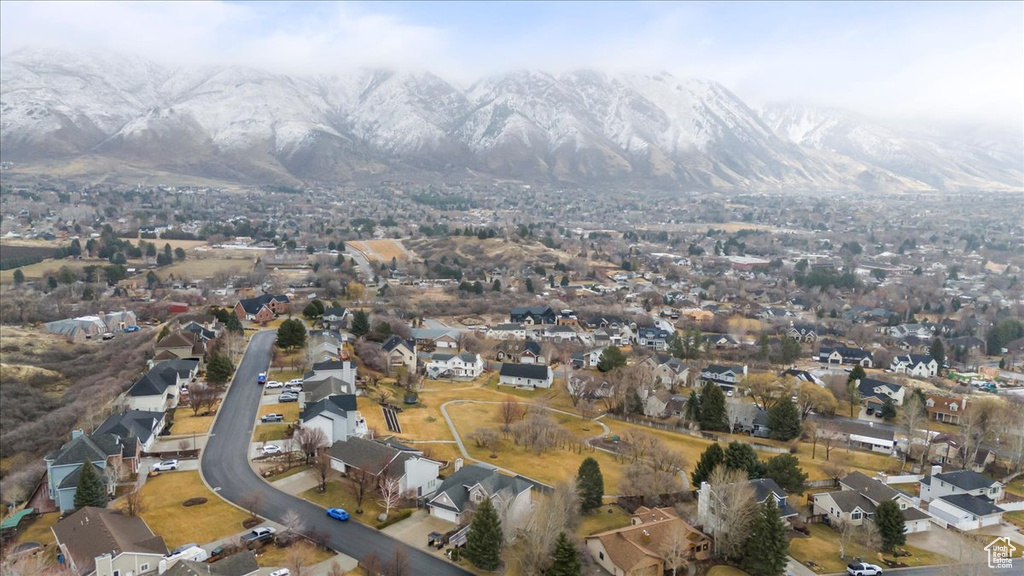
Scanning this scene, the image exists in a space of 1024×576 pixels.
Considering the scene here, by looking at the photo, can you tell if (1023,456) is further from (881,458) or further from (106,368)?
(106,368)

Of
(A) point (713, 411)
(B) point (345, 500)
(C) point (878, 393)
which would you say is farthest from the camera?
(C) point (878, 393)

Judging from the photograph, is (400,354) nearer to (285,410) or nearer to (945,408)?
(285,410)

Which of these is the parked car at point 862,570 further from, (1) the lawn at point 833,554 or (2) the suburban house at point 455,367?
(2) the suburban house at point 455,367

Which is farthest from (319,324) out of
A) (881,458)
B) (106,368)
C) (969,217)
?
(969,217)

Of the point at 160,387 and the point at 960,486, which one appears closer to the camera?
the point at 960,486

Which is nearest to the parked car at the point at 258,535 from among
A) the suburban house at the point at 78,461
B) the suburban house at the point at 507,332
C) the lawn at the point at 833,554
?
the suburban house at the point at 78,461

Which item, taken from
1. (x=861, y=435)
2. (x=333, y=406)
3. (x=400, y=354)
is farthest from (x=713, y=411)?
(x=400, y=354)

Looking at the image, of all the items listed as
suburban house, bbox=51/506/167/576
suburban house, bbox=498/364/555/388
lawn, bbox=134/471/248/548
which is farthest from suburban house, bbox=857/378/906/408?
suburban house, bbox=51/506/167/576

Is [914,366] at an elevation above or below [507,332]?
above
